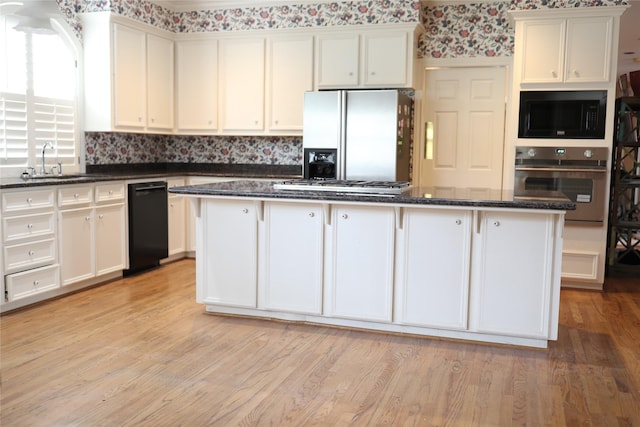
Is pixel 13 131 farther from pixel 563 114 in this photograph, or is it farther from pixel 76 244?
pixel 563 114

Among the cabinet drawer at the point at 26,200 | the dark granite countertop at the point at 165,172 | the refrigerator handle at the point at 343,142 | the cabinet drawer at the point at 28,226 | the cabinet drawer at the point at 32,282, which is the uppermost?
the refrigerator handle at the point at 343,142

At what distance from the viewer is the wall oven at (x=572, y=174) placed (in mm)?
5016

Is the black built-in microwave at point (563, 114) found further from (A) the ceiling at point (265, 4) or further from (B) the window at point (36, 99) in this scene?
(B) the window at point (36, 99)

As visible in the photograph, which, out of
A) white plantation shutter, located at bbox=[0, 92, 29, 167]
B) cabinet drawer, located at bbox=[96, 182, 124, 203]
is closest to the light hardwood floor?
cabinet drawer, located at bbox=[96, 182, 124, 203]

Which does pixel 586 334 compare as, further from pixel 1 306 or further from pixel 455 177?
pixel 1 306

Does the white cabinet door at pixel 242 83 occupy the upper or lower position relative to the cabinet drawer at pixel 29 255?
upper

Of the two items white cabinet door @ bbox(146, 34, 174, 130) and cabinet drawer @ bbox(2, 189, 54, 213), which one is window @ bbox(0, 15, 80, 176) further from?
white cabinet door @ bbox(146, 34, 174, 130)

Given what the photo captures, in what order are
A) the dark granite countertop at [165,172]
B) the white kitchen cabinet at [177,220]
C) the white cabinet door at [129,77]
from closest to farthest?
1. the dark granite countertop at [165,172]
2. the white cabinet door at [129,77]
3. the white kitchen cabinet at [177,220]

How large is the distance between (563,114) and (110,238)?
385cm

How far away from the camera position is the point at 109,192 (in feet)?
16.3

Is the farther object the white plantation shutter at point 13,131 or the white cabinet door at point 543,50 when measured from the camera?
the white cabinet door at point 543,50

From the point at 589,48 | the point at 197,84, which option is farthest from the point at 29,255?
the point at 589,48

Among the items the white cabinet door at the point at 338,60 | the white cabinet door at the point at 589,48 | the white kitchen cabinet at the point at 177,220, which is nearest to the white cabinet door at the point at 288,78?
the white cabinet door at the point at 338,60

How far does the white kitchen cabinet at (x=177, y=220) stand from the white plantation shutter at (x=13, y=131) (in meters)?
1.33
